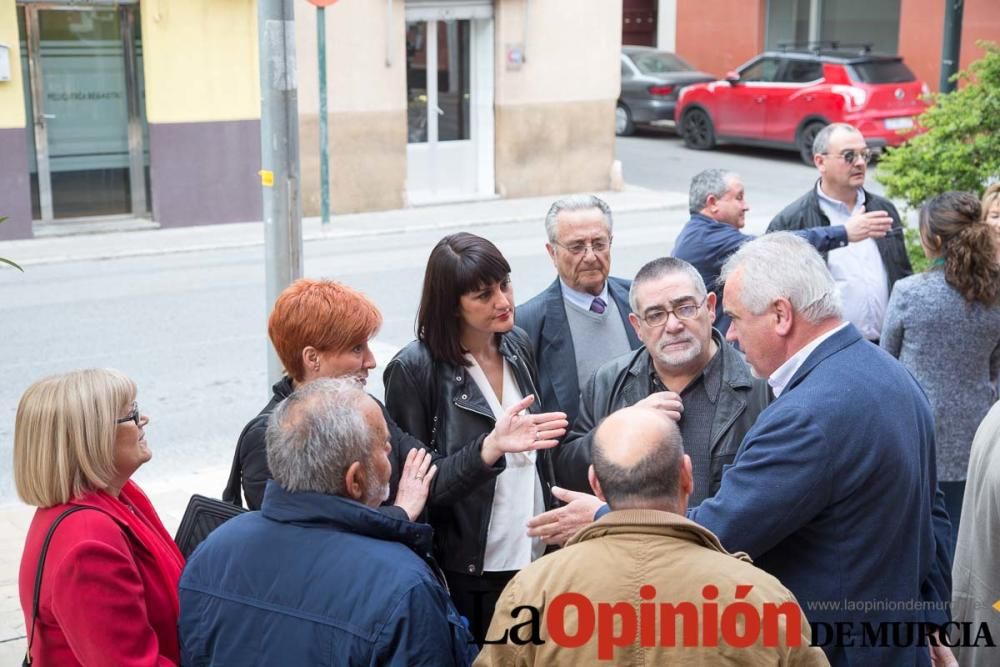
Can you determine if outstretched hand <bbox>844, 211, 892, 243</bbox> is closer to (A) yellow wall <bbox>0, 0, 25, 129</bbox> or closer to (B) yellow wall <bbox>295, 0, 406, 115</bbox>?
(B) yellow wall <bbox>295, 0, 406, 115</bbox>

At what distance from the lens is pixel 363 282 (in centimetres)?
1338

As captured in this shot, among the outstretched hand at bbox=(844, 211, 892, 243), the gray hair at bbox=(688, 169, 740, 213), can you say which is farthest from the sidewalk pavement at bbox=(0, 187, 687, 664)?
the outstretched hand at bbox=(844, 211, 892, 243)

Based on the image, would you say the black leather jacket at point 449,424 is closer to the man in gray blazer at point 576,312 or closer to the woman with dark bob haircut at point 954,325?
the man in gray blazer at point 576,312

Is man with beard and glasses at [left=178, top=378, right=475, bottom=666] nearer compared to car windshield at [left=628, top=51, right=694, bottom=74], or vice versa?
man with beard and glasses at [left=178, top=378, right=475, bottom=666]

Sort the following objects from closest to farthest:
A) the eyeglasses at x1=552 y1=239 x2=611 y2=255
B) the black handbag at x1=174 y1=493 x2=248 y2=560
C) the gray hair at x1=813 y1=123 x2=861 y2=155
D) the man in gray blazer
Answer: the black handbag at x1=174 y1=493 x2=248 y2=560 → the man in gray blazer → the eyeglasses at x1=552 y1=239 x2=611 y2=255 → the gray hair at x1=813 y1=123 x2=861 y2=155

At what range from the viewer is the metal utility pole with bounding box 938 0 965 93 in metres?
9.28

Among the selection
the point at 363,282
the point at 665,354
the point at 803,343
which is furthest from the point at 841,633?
the point at 363,282

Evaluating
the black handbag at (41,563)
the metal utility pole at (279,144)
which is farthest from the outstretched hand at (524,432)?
the metal utility pole at (279,144)

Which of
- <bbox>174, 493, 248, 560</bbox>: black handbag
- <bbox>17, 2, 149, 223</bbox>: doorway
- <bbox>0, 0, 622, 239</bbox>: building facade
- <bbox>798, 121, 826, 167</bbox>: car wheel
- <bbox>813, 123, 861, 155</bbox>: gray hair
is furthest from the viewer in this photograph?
<bbox>798, 121, 826, 167</bbox>: car wheel

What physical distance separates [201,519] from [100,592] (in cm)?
66

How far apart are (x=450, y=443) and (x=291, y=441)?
1213 millimetres

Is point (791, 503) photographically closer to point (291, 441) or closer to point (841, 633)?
point (841, 633)

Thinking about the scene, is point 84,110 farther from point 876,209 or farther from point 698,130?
point 698,130

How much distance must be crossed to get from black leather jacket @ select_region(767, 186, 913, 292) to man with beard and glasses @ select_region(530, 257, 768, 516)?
89.9 inches
